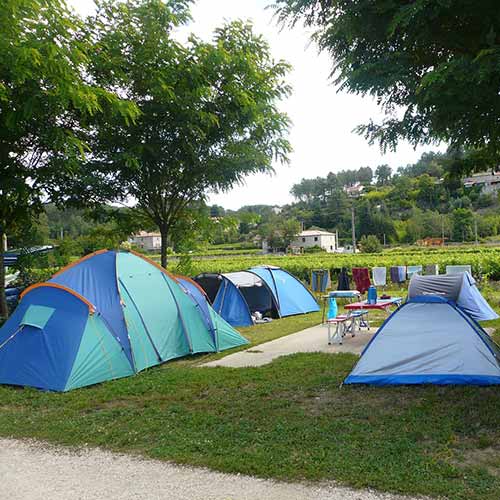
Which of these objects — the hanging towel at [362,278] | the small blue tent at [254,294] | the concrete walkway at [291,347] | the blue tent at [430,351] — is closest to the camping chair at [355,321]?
the concrete walkway at [291,347]

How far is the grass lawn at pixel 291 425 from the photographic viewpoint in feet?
12.1

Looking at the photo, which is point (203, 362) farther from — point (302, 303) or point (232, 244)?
point (232, 244)

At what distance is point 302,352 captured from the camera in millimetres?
8320

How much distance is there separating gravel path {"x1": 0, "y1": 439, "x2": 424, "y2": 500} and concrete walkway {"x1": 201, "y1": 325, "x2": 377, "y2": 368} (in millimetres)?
3606

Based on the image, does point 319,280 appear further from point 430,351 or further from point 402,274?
point 430,351

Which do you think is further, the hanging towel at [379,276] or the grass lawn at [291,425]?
the hanging towel at [379,276]

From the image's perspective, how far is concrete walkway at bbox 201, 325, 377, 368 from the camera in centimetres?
790

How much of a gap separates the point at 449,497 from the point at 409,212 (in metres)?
89.9

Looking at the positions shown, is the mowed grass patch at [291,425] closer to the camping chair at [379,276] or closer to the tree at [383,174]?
the camping chair at [379,276]

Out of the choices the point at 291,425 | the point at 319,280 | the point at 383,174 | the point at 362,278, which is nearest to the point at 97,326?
the point at 291,425

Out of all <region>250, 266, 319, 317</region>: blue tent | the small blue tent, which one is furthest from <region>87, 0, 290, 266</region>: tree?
<region>250, 266, 319, 317</region>: blue tent

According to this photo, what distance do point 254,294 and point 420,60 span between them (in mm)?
9148

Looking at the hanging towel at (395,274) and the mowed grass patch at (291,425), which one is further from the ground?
the hanging towel at (395,274)

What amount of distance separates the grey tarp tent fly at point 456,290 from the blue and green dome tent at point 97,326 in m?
4.38
